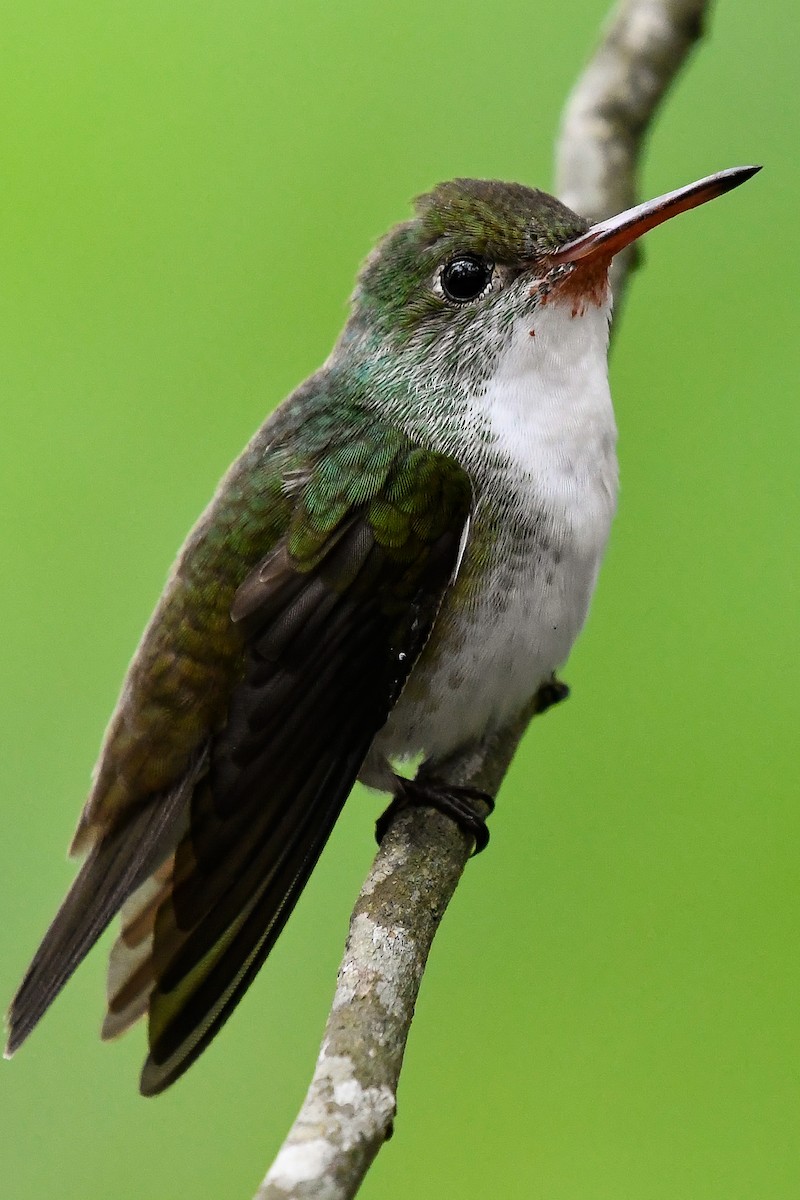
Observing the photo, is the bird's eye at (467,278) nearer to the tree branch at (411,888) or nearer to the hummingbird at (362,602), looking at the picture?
the hummingbird at (362,602)

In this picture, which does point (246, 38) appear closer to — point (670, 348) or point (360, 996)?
point (670, 348)

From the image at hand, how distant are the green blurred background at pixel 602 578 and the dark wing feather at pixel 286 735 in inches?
36.0

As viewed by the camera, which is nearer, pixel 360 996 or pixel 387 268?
pixel 360 996

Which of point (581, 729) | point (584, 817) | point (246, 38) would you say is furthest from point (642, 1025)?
point (246, 38)

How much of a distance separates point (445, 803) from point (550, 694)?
39.1 inches

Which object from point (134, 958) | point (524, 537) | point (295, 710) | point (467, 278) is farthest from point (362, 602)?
point (134, 958)

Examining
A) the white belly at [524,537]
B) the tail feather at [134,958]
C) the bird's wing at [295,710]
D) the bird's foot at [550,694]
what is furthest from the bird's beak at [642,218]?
the tail feather at [134,958]

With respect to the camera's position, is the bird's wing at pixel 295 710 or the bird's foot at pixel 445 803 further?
the bird's foot at pixel 445 803

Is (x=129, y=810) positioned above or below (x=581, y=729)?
below

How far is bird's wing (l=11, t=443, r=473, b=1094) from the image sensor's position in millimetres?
3438

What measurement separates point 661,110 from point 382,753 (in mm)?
2836

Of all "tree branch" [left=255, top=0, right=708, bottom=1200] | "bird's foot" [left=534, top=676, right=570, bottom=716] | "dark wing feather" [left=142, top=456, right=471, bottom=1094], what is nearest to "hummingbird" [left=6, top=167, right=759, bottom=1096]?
"dark wing feather" [left=142, top=456, right=471, bottom=1094]

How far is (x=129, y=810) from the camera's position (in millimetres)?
3803

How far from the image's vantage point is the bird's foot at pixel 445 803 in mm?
3734
